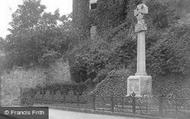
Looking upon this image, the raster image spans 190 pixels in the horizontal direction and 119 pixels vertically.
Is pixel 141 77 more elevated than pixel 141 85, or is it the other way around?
pixel 141 77

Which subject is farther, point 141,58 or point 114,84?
point 114,84

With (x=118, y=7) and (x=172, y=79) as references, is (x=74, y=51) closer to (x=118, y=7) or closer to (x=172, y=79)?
(x=118, y=7)

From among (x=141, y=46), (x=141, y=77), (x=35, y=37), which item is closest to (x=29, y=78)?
(x=35, y=37)

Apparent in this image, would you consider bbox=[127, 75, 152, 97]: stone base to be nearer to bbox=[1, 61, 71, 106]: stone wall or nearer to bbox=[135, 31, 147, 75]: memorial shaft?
bbox=[135, 31, 147, 75]: memorial shaft

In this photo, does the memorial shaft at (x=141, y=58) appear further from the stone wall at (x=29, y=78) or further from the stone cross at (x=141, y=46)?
the stone wall at (x=29, y=78)

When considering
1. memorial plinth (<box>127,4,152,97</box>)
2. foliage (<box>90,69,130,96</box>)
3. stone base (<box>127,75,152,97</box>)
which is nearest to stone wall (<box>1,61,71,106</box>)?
foliage (<box>90,69,130,96</box>)

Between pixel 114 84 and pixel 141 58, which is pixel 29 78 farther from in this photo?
pixel 141 58

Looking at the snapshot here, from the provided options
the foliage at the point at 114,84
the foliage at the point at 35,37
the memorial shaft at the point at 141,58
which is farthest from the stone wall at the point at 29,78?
the memorial shaft at the point at 141,58

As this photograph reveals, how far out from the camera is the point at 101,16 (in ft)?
117

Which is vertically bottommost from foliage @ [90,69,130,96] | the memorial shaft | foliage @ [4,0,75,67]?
foliage @ [90,69,130,96]

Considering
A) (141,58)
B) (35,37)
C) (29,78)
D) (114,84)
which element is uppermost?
(35,37)

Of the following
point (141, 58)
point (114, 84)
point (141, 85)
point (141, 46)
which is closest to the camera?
point (141, 85)

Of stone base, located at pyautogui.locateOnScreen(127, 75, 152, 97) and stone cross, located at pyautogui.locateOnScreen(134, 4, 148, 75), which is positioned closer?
stone base, located at pyautogui.locateOnScreen(127, 75, 152, 97)

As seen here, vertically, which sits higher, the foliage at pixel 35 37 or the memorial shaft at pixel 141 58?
the foliage at pixel 35 37
